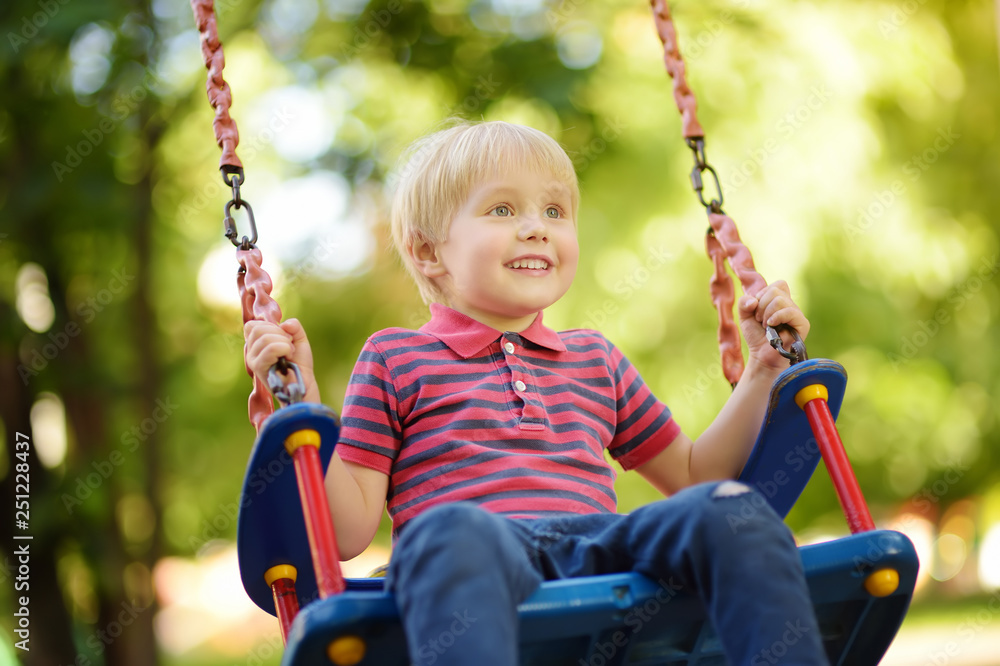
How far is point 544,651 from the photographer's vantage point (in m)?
1.30

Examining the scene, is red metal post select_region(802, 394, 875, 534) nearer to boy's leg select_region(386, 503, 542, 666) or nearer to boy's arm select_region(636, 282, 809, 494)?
boy's arm select_region(636, 282, 809, 494)

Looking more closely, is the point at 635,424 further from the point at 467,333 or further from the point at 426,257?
the point at 426,257

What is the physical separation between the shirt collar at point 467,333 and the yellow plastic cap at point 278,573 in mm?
473

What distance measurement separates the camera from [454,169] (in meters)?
1.89

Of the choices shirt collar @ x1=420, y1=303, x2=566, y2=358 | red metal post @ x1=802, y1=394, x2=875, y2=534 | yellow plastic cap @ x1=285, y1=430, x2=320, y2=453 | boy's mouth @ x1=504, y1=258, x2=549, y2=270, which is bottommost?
red metal post @ x1=802, y1=394, x2=875, y2=534

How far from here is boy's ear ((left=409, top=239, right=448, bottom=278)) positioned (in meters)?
1.95

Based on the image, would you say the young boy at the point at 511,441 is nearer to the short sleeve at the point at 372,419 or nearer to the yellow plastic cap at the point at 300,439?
the short sleeve at the point at 372,419

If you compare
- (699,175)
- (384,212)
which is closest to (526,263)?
(699,175)

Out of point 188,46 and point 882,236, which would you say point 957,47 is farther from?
point 188,46

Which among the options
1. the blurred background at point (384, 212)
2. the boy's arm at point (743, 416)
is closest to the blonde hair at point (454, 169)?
the boy's arm at point (743, 416)

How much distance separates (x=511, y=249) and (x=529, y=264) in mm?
45

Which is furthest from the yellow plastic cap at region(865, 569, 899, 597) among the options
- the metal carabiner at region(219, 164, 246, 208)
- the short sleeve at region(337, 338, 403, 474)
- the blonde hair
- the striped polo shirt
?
the metal carabiner at region(219, 164, 246, 208)

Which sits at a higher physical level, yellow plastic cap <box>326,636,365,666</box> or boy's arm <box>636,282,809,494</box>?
boy's arm <box>636,282,809,494</box>

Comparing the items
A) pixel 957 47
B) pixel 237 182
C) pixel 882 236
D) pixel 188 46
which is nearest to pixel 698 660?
pixel 237 182
